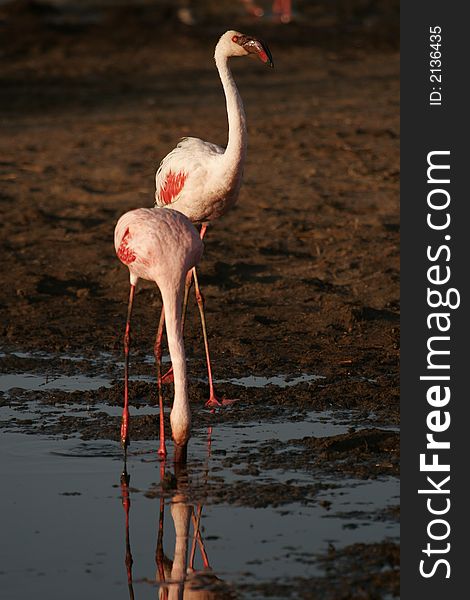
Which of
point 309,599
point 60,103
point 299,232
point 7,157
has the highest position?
point 60,103

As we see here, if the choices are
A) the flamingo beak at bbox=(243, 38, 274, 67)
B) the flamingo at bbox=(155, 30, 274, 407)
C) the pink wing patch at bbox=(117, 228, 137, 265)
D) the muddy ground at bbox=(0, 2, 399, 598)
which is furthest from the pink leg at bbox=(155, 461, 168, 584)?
the flamingo beak at bbox=(243, 38, 274, 67)

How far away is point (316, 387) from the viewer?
28.5 feet

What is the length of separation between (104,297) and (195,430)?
123 inches

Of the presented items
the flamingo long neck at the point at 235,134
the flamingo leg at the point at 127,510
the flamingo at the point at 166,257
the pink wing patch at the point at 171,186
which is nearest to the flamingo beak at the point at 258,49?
the flamingo long neck at the point at 235,134

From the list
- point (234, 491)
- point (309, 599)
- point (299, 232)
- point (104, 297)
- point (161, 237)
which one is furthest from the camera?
point (299, 232)

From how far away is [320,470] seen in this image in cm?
716

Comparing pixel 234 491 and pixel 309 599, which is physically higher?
pixel 234 491

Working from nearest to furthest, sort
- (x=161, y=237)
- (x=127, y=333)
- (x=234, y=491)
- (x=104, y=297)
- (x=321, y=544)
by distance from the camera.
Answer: (x=321, y=544), (x=234, y=491), (x=161, y=237), (x=127, y=333), (x=104, y=297)

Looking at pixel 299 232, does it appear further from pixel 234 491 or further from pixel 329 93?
pixel 329 93

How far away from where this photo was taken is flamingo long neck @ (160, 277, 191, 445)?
7.04 m

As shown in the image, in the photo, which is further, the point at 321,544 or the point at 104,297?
the point at 104,297

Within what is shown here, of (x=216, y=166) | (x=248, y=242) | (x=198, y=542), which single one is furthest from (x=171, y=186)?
(x=198, y=542)

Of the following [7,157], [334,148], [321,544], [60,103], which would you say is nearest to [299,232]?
[334,148]

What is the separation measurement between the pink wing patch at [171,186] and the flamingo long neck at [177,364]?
1.82 metres
